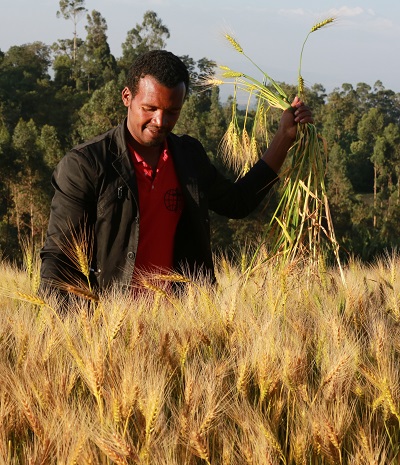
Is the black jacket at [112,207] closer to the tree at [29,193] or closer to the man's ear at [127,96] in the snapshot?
the man's ear at [127,96]

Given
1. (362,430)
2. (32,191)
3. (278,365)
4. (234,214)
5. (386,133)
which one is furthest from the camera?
(386,133)

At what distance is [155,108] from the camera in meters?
3.07

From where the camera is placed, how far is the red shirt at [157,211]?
131 inches

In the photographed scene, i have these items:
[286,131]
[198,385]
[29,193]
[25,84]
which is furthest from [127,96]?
[25,84]

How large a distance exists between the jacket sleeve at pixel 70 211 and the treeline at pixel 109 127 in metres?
0.65

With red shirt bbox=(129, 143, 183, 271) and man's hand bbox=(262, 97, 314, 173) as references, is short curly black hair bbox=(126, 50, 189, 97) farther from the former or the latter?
man's hand bbox=(262, 97, 314, 173)

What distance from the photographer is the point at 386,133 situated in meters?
54.5

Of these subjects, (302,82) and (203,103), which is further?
(203,103)

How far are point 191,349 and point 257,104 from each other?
5.04ft

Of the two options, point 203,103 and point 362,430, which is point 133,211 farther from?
point 203,103

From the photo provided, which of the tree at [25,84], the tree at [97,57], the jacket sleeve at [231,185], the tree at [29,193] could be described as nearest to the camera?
the jacket sleeve at [231,185]

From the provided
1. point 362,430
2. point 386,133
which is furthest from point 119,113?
point 362,430

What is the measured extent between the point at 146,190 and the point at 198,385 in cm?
166

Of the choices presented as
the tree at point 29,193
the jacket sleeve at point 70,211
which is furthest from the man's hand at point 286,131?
the tree at point 29,193
